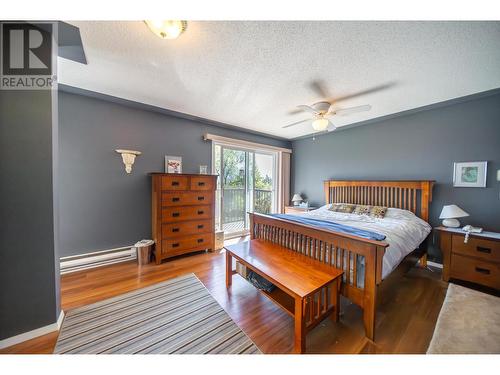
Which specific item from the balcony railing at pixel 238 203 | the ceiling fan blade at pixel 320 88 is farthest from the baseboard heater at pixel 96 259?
the ceiling fan blade at pixel 320 88

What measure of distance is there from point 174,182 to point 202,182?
45cm

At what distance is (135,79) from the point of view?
2.10m

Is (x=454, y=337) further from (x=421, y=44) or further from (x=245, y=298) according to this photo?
(x=421, y=44)

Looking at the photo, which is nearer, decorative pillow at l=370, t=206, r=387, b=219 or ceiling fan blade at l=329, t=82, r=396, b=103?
ceiling fan blade at l=329, t=82, r=396, b=103

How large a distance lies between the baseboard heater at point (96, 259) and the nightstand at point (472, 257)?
4.38 m

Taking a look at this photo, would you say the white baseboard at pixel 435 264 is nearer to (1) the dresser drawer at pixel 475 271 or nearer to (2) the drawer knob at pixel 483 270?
(1) the dresser drawer at pixel 475 271

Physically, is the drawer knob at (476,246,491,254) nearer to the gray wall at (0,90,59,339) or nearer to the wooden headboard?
the wooden headboard

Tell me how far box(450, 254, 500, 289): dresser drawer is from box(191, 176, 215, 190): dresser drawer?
3472mm

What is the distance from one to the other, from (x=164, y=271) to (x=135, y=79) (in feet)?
8.13

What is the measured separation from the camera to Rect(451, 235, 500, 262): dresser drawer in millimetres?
1956

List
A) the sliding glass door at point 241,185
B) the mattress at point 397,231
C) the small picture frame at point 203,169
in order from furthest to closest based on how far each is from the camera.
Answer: the sliding glass door at point 241,185 < the small picture frame at point 203,169 < the mattress at point 397,231

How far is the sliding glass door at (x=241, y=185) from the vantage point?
3.85 metres

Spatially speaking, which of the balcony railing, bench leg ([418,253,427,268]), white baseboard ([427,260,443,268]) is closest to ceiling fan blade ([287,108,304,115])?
the balcony railing

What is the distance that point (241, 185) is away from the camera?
4.25 metres
